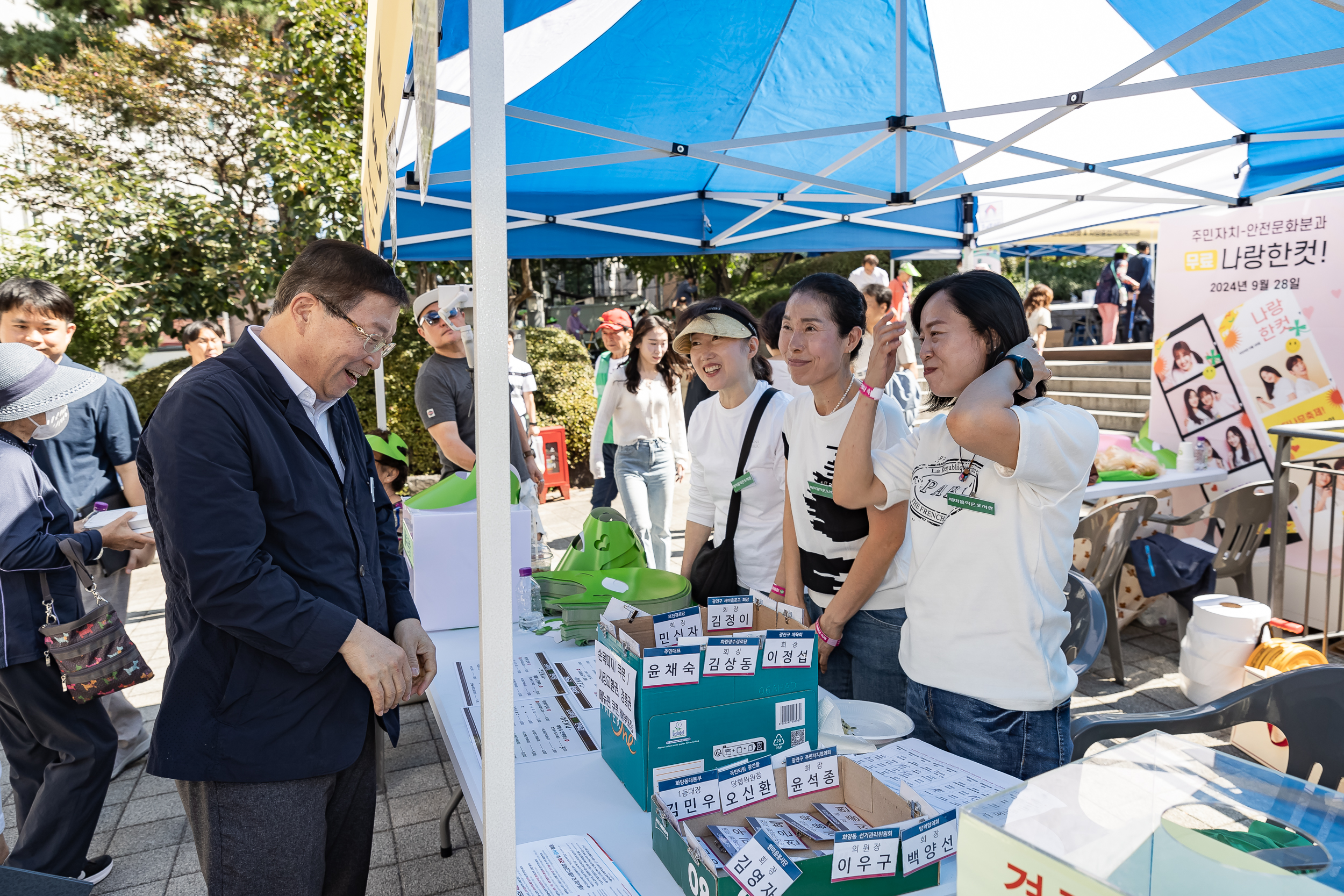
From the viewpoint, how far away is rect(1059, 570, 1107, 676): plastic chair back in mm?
2471

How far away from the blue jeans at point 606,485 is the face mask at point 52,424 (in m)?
3.05

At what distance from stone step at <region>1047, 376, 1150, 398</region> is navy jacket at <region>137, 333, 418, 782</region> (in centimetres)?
865

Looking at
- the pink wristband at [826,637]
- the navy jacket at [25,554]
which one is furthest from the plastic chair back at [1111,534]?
the navy jacket at [25,554]

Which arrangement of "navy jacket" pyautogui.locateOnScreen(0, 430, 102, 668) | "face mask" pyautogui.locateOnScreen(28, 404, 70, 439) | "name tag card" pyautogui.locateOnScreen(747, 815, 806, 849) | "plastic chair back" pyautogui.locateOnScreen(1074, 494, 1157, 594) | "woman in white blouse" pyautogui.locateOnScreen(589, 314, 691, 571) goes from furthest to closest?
1. "woman in white blouse" pyautogui.locateOnScreen(589, 314, 691, 571)
2. "plastic chair back" pyautogui.locateOnScreen(1074, 494, 1157, 594)
3. "face mask" pyautogui.locateOnScreen(28, 404, 70, 439)
4. "navy jacket" pyautogui.locateOnScreen(0, 430, 102, 668)
5. "name tag card" pyautogui.locateOnScreen(747, 815, 806, 849)

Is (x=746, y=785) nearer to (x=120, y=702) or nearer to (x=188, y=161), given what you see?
(x=120, y=702)

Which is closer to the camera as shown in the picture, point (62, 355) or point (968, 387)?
point (968, 387)

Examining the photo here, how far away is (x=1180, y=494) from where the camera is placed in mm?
5305

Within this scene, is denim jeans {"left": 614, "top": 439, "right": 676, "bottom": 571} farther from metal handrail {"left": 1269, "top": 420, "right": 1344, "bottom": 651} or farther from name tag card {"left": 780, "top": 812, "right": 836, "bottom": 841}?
name tag card {"left": 780, "top": 812, "right": 836, "bottom": 841}

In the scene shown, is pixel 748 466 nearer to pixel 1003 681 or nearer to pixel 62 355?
pixel 1003 681

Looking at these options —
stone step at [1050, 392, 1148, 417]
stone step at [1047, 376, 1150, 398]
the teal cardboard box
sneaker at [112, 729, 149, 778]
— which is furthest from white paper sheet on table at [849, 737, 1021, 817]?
stone step at [1047, 376, 1150, 398]

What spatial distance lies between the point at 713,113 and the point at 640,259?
1165 centimetres

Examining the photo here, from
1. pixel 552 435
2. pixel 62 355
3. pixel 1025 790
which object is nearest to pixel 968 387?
pixel 1025 790

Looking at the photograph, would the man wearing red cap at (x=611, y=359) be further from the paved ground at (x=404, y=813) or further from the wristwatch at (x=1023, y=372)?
the wristwatch at (x=1023, y=372)

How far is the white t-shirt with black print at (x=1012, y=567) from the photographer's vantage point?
1557 millimetres
